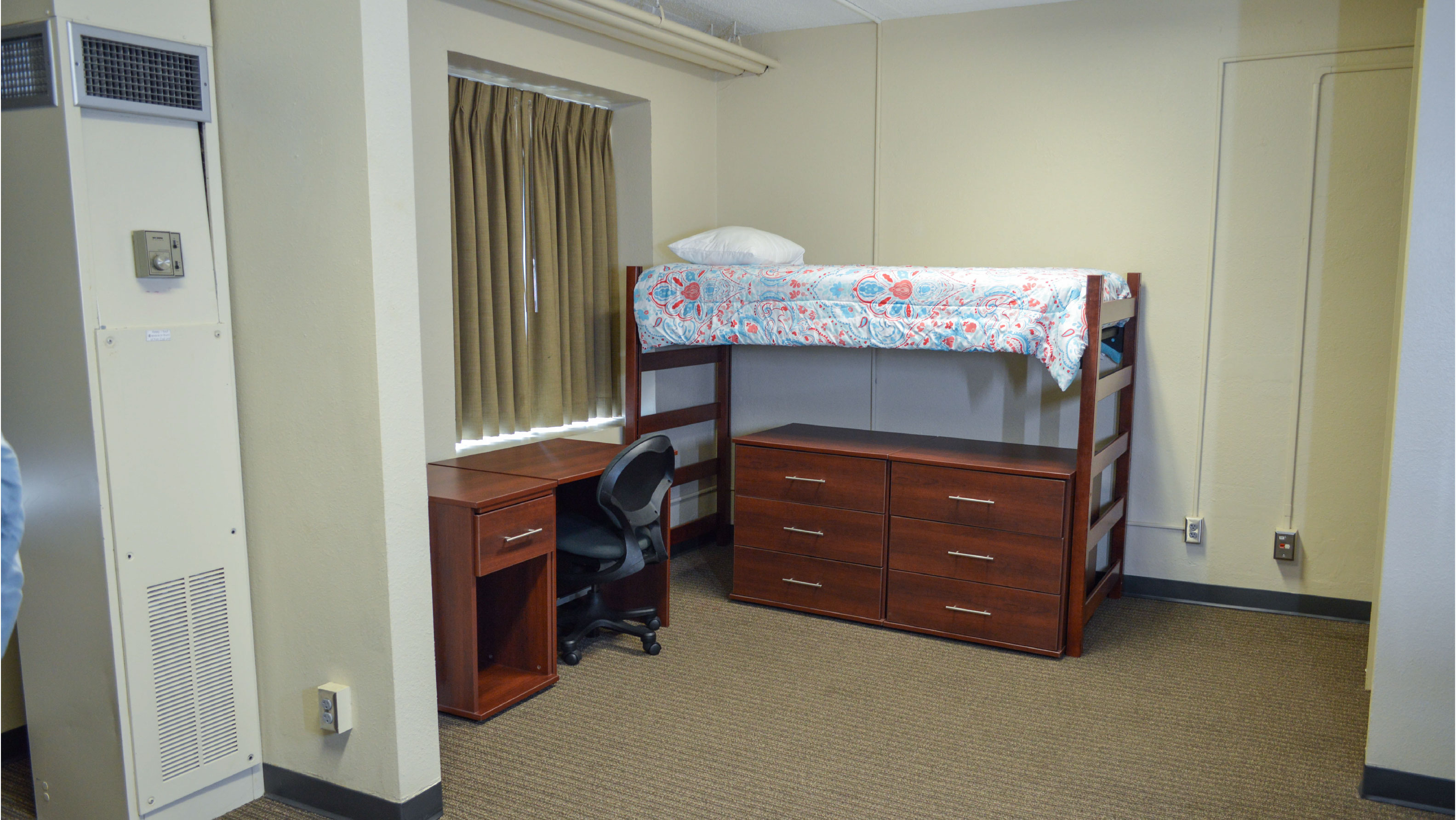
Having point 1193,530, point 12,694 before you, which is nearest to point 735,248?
point 1193,530

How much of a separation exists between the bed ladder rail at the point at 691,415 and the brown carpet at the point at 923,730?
2.71 ft

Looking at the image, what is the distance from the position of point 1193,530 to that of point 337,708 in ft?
10.0

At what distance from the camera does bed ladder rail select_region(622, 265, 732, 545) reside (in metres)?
3.88

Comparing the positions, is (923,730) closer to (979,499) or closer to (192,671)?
(979,499)

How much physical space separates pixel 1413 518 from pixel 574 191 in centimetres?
301

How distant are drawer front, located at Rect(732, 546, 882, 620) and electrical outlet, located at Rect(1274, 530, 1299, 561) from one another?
1478mm

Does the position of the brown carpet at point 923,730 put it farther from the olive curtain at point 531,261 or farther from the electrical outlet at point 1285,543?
the olive curtain at point 531,261

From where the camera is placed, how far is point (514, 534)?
2766 millimetres

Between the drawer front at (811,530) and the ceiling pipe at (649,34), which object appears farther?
the drawer front at (811,530)

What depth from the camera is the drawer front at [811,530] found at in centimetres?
351

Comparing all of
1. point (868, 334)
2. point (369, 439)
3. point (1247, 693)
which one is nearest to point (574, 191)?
point (868, 334)

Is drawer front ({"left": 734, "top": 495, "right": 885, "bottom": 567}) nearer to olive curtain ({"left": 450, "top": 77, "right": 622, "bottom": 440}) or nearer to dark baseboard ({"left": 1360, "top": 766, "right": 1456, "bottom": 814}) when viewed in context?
olive curtain ({"left": 450, "top": 77, "right": 622, "bottom": 440})

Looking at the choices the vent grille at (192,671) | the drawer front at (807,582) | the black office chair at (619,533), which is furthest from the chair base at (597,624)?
the vent grille at (192,671)

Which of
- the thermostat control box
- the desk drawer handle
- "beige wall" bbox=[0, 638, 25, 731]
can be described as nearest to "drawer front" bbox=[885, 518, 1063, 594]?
the desk drawer handle
